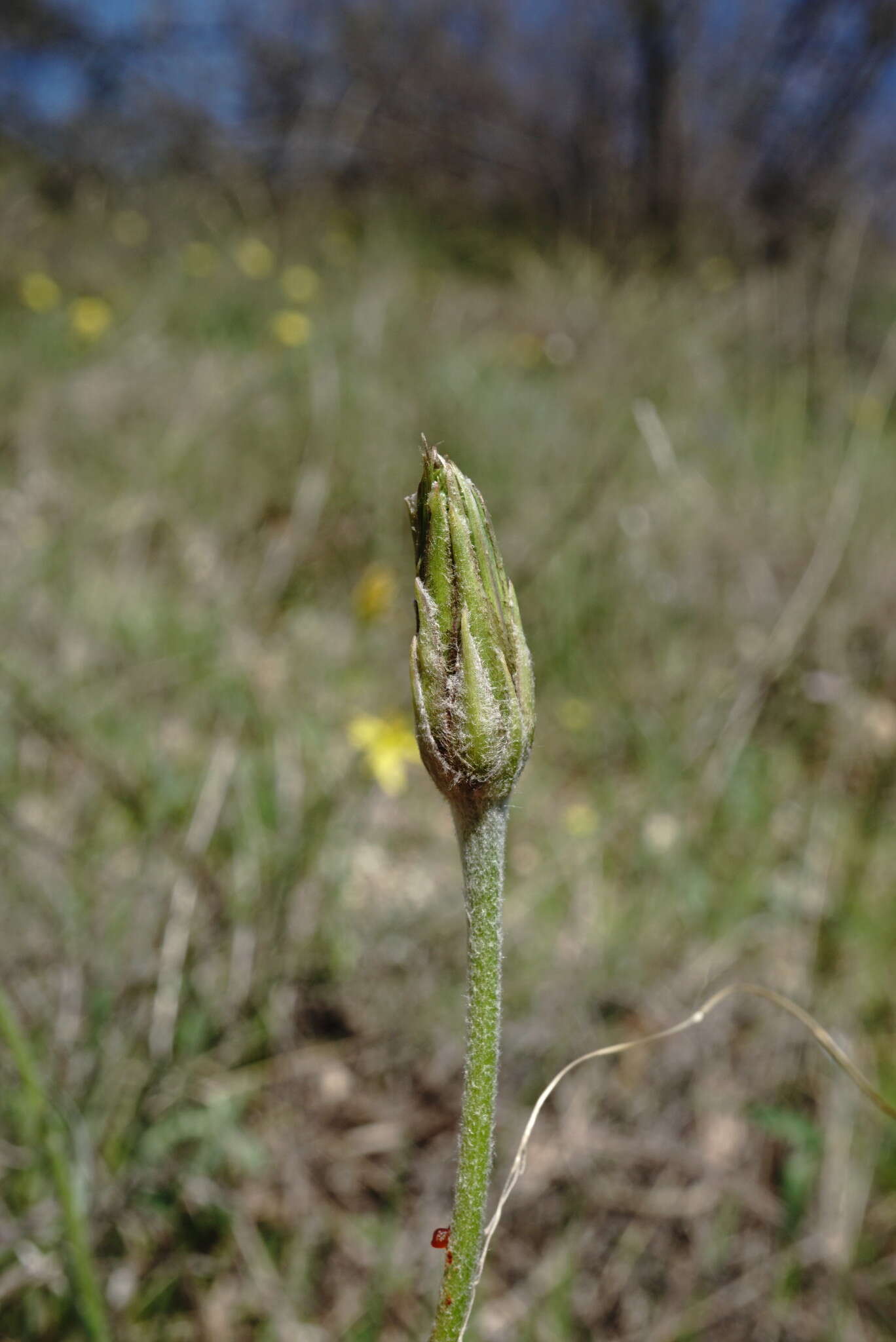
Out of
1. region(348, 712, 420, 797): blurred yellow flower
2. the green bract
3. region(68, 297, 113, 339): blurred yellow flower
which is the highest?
region(68, 297, 113, 339): blurred yellow flower

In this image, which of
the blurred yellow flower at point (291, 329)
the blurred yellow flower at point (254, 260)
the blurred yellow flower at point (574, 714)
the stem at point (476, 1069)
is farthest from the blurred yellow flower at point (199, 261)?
the stem at point (476, 1069)

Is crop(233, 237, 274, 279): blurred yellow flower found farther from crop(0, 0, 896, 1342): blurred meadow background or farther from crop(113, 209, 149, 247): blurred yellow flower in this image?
crop(113, 209, 149, 247): blurred yellow flower

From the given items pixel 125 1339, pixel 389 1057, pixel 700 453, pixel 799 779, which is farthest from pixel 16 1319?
pixel 700 453

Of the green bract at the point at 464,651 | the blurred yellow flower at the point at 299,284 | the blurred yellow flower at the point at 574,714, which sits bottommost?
the green bract at the point at 464,651

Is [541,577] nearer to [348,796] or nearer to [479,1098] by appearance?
[348,796]

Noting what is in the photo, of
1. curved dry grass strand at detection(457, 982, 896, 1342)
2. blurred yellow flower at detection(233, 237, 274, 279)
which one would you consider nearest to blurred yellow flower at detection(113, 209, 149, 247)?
blurred yellow flower at detection(233, 237, 274, 279)

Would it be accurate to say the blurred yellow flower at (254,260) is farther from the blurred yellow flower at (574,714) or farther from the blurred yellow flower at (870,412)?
the blurred yellow flower at (574,714)
